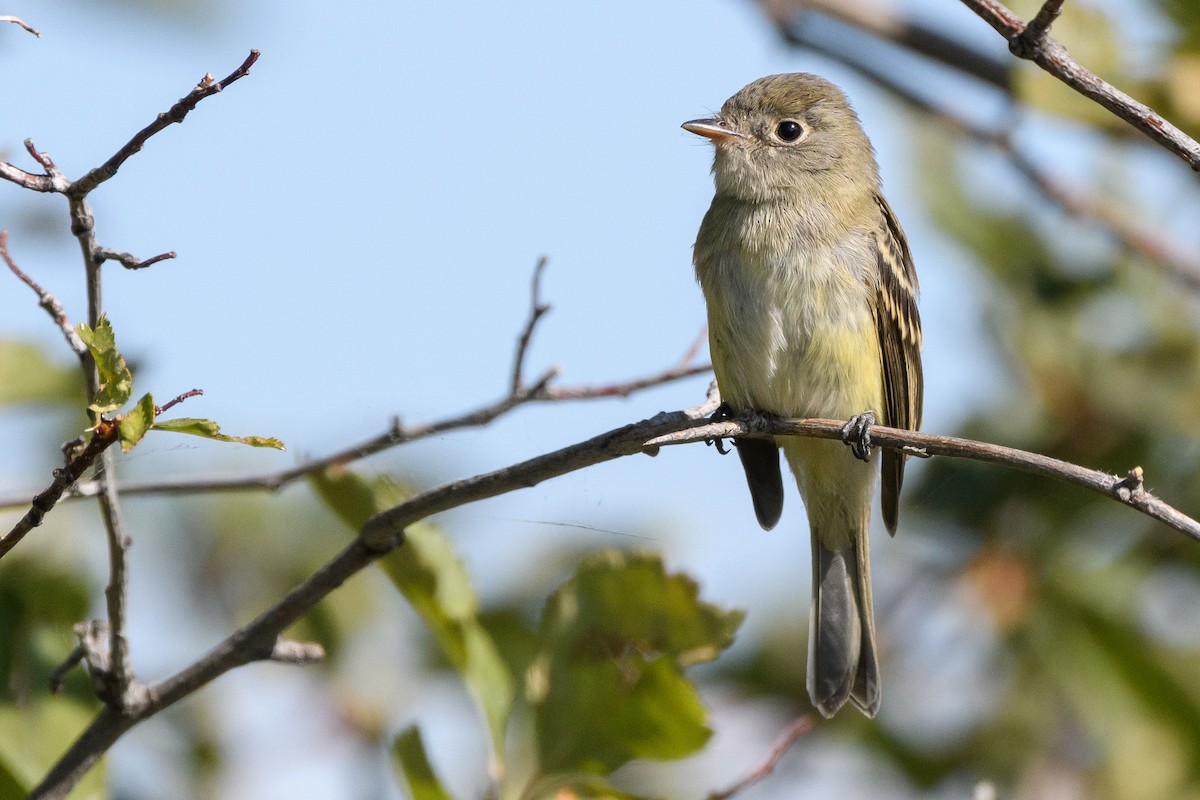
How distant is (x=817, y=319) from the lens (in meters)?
3.76

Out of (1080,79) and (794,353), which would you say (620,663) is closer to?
(1080,79)

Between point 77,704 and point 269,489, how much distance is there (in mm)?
522

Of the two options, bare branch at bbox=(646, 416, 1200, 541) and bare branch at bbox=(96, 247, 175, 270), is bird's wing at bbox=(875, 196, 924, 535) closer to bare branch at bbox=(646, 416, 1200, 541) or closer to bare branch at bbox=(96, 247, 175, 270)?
bare branch at bbox=(646, 416, 1200, 541)

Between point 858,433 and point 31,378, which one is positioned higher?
point 31,378

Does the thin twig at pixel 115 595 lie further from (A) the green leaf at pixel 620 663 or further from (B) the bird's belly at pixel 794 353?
(B) the bird's belly at pixel 794 353

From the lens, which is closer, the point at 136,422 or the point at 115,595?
the point at 136,422

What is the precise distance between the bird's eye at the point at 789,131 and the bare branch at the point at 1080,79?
2319 mm

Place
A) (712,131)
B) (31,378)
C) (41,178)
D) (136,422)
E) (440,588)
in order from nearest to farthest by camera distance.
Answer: (136,422)
(41,178)
(440,588)
(31,378)
(712,131)

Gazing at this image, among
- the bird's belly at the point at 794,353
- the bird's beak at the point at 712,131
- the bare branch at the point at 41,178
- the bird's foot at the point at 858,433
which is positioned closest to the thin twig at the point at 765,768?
the bird's foot at the point at 858,433

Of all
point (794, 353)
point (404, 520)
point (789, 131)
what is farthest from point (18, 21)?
point (789, 131)

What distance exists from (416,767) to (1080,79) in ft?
4.93

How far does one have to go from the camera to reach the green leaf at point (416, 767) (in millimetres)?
2416

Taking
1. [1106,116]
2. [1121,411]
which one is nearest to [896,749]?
[1121,411]

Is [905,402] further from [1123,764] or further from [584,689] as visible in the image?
[584,689]
